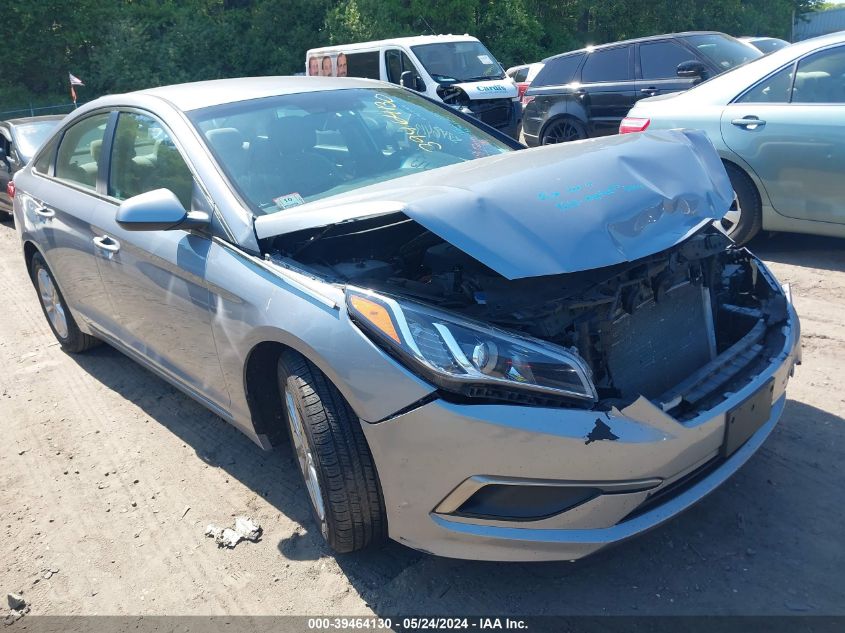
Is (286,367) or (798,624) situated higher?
(286,367)

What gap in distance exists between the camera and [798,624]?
2258 mm

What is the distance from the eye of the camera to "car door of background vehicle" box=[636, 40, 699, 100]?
8.45 meters

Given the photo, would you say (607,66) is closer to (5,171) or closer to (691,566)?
(691,566)

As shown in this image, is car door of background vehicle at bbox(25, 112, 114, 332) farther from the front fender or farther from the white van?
the white van

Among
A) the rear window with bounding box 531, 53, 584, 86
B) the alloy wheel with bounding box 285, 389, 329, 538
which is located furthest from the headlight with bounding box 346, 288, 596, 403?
the rear window with bounding box 531, 53, 584, 86

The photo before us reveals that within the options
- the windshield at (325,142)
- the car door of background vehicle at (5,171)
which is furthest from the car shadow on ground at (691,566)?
the car door of background vehicle at (5,171)

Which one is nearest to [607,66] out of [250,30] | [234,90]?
[234,90]

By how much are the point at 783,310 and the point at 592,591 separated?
142 cm

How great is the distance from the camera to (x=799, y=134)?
5121mm

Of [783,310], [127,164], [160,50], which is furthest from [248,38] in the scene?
[783,310]

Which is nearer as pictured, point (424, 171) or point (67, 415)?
point (424, 171)

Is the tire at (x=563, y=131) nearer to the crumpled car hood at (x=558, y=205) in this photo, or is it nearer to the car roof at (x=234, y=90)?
the car roof at (x=234, y=90)

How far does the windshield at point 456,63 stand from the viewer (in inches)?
531

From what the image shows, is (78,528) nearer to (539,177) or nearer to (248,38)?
(539,177)
